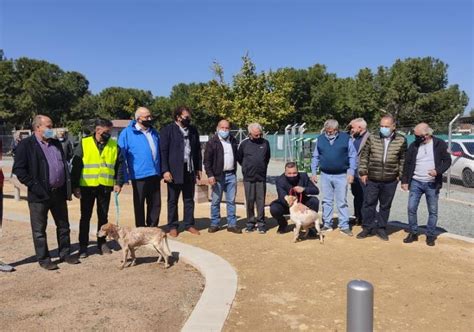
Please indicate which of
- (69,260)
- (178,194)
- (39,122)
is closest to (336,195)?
(178,194)

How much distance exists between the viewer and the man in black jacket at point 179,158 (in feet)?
22.0

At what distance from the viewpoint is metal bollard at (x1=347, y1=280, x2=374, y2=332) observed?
245cm

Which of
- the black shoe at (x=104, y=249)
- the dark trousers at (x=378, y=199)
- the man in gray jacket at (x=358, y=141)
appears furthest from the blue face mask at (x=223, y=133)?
the black shoe at (x=104, y=249)

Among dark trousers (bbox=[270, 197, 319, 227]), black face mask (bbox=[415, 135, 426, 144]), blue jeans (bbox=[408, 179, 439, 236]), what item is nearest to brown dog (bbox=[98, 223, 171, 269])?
dark trousers (bbox=[270, 197, 319, 227])

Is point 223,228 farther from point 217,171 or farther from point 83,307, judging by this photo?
point 83,307

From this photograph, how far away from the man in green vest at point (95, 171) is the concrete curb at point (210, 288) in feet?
3.99

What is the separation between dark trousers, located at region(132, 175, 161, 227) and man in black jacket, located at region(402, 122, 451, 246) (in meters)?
3.73

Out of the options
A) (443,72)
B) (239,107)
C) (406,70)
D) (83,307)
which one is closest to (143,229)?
(83,307)

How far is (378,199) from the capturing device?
275 inches

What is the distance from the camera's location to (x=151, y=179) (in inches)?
255

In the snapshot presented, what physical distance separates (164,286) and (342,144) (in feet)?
12.2

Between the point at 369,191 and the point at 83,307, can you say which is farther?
the point at 369,191

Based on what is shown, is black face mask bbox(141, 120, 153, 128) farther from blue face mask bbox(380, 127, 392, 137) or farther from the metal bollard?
the metal bollard

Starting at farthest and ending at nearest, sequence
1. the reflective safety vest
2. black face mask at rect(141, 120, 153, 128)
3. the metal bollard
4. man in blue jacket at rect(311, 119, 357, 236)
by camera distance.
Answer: man in blue jacket at rect(311, 119, 357, 236) < black face mask at rect(141, 120, 153, 128) < the reflective safety vest < the metal bollard
